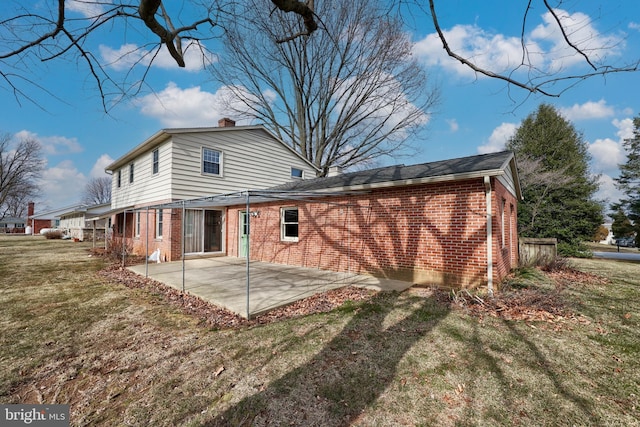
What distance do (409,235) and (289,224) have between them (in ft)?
16.1

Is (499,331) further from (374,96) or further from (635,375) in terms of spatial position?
(374,96)

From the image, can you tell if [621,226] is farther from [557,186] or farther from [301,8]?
[301,8]

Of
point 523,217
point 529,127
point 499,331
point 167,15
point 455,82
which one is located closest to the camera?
point 167,15

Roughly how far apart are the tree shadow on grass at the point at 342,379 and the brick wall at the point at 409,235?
7.43 feet

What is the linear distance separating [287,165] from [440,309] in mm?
12404

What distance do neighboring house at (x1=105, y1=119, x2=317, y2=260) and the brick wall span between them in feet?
14.8

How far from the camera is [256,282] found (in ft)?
25.0

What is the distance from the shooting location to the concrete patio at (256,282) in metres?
5.84

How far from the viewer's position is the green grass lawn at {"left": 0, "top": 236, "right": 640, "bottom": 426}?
102 inches

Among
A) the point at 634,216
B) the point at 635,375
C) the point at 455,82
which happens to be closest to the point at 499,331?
the point at 635,375

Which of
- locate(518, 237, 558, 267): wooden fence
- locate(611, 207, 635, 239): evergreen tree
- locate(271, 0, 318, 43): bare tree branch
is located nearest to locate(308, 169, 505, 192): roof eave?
locate(271, 0, 318, 43): bare tree branch

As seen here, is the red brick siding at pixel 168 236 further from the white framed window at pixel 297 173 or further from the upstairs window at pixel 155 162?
the white framed window at pixel 297 173

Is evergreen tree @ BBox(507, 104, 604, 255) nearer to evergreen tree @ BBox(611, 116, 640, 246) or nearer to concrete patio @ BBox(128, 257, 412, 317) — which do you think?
evergreen tree @ BBox(611, 116, 640, 246)

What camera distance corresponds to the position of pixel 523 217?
736 inches
